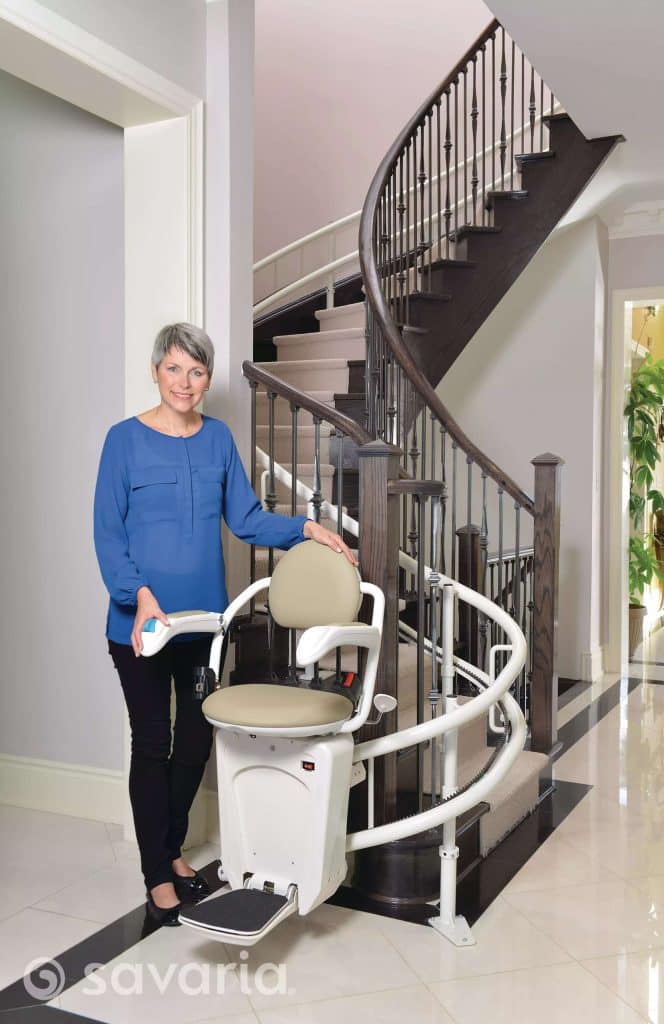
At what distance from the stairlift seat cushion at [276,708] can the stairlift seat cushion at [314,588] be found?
22 cm

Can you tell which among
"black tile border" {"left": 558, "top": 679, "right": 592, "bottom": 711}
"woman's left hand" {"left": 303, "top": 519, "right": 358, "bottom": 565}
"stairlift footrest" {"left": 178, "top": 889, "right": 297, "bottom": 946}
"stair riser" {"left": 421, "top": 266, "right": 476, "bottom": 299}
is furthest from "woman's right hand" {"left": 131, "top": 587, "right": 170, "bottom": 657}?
"black tile border" {"left": 558, "top": 679, "right": 592, "bottom": 711}

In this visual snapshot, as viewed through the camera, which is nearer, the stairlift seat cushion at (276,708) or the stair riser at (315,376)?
the stairlift seat cushion at (276,708)

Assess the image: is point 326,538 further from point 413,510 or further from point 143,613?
point 413,510

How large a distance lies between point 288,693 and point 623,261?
5.07m

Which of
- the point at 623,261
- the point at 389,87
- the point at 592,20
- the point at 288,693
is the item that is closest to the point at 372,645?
the point at 288,693

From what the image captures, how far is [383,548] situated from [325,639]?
0.57 m

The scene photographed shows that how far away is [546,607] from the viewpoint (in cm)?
446

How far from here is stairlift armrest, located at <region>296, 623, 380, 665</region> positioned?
7.52 ft

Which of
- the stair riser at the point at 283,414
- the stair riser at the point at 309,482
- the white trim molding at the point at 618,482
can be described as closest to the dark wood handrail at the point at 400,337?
the stair riser at the point at 309,482

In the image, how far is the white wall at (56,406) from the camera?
11.3ft

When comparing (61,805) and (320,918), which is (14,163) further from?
(320,918)

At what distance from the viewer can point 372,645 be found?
2.51m

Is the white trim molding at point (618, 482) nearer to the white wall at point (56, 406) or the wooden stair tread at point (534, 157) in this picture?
the wooden stair tread at point (534, 157)

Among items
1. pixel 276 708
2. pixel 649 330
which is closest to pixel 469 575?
pixel 276 708
